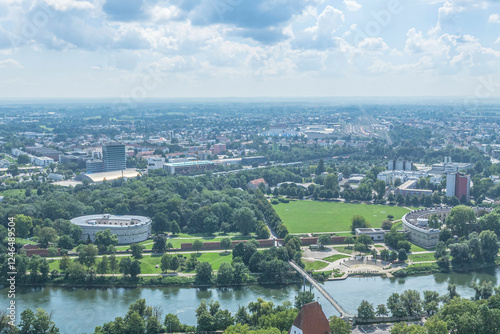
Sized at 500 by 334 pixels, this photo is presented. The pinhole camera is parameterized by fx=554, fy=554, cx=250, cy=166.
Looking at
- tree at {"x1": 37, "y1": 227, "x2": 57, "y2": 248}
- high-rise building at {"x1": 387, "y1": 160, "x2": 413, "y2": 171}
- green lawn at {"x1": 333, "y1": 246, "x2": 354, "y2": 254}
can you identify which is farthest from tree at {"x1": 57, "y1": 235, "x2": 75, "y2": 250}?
high-rise building at {"x1": 387, "y1": 160, "x2": 413, "y2": 171}

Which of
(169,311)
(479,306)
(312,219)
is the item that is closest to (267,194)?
(312,219)

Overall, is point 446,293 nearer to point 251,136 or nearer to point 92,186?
point 92,186

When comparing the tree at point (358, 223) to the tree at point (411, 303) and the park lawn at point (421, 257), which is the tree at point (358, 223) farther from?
the tree at point (411, 303)

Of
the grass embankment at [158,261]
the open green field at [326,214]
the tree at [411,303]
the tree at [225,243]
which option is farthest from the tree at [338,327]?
the open green field at [326,214]

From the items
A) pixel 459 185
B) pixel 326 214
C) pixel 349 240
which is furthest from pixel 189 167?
pixel 349 240

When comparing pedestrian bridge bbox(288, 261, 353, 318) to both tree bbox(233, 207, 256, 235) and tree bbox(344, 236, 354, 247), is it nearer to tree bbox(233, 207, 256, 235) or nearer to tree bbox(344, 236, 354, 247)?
tree bbox(344, 236, 354, 247)

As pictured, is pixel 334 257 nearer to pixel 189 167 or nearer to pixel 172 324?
pixel 172 324
